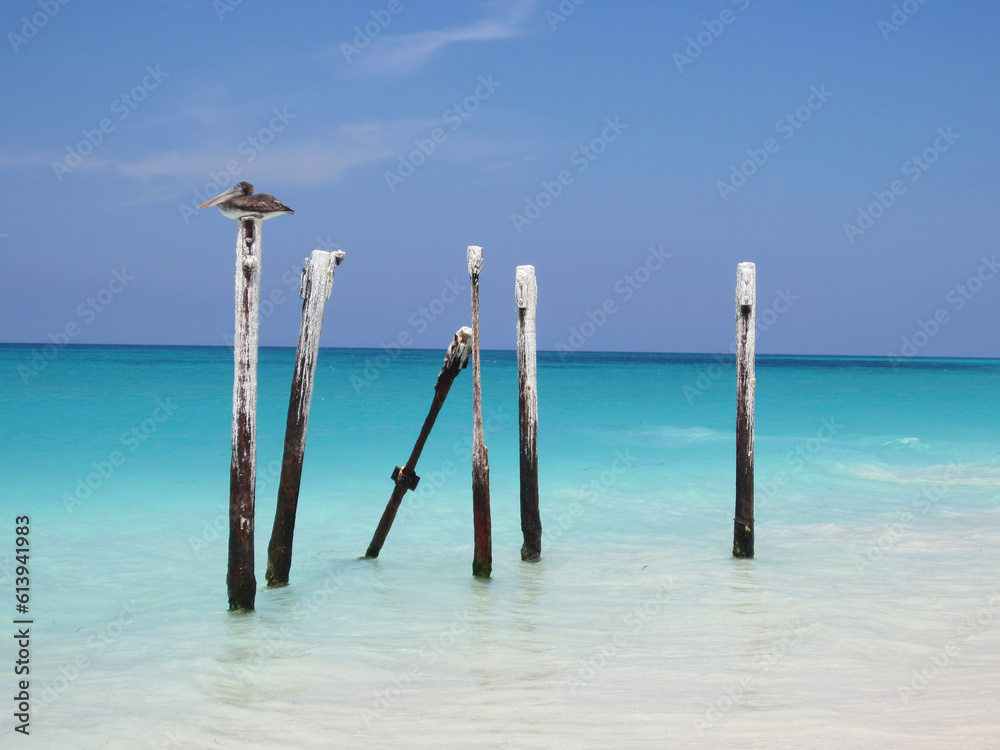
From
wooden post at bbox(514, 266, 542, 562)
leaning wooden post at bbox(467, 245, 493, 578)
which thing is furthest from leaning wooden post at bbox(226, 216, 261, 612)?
wooden post at bbox(514, 266, 542, 562)

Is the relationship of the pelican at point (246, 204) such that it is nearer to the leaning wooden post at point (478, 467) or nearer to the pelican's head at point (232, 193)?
the pelican's head at point (232, 193)

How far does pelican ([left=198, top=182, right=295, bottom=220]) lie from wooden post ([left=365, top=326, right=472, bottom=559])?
6.89 ft

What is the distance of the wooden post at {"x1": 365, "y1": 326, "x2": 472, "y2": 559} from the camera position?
24.6 feet

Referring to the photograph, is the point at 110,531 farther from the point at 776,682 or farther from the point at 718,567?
the point at 776,682

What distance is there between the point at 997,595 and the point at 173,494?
35.5 ft

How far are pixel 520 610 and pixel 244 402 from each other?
266 centimetres

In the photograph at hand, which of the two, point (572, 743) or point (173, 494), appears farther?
point (173, 494)

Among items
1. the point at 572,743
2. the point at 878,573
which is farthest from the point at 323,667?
the point at 878,573

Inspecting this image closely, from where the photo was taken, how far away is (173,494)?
1273 centimetres

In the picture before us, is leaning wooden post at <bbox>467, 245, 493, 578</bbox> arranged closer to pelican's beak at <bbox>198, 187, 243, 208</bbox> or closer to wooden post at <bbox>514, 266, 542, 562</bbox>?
wooden post at <bbox>514, 266, 542, 562</bbox>

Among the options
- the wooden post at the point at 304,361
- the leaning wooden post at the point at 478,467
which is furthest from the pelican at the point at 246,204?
the leaning wooden post at the point at 478,467

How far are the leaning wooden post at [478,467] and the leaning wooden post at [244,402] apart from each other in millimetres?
1894

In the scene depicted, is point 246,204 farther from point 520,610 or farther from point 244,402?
point 520,610

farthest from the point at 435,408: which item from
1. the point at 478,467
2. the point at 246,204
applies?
the point at 246,204
